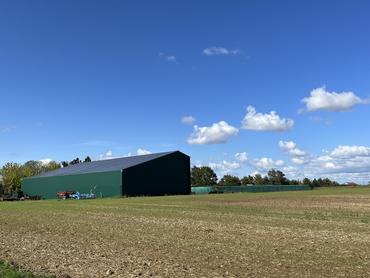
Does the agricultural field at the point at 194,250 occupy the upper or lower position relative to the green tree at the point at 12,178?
lower

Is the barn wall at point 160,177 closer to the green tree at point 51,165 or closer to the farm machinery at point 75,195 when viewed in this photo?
the farm machinery at point 75,195

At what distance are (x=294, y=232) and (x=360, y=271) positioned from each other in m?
9.35

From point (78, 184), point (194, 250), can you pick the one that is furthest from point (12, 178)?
point (194, 250)

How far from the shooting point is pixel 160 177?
104125 millimetres

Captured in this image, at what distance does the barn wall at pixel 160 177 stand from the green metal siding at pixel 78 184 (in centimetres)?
256

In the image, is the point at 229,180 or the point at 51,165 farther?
the point at 229,180

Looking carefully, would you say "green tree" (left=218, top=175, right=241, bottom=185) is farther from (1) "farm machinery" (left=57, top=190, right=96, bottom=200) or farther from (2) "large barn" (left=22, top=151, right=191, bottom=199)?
(1) "farm machinery" (left=57, top=190, right=96, bottom=200)

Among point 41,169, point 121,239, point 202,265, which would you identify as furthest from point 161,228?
point 41,169

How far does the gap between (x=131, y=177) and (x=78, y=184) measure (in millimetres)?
15027

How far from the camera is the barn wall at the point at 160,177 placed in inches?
3868

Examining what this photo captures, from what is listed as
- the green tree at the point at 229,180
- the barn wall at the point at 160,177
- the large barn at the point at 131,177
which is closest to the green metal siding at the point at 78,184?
the large barn at the point at 131,177

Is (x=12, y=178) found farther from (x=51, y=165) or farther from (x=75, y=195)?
(x=75, y=195)

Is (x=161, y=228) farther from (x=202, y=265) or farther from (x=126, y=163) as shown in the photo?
(x=126, y=163)

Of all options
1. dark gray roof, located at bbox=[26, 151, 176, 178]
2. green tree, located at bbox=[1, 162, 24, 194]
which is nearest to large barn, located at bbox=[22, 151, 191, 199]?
dark gray roof, located at bbox=[26, 151, 176, 178]
